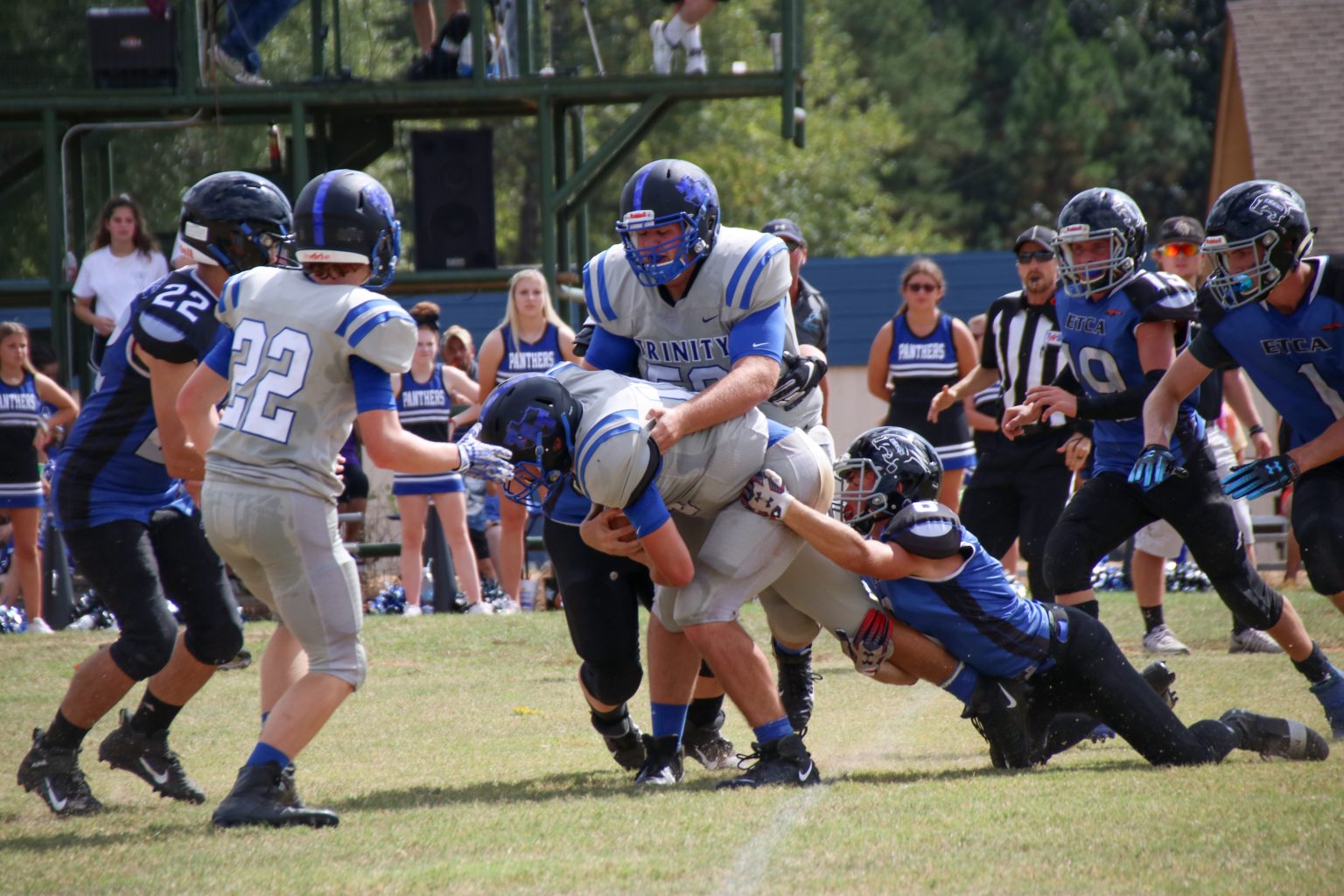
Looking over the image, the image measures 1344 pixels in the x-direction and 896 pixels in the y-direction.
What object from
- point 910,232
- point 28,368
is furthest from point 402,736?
point 910,232

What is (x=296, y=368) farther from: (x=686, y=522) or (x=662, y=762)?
(x=662, y=762)

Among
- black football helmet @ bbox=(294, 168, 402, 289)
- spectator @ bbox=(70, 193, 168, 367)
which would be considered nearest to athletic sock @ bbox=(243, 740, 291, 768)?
black football helmet @ bbox=(294, 168, 402, 289)

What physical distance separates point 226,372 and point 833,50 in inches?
1547

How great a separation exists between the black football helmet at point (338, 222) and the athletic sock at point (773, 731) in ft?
6.26

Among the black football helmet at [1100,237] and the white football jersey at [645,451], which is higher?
the black football helmet at [1100,237]

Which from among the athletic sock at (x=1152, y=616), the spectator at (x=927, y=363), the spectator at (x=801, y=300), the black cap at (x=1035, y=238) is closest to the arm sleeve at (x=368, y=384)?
the spectator at (x=801, y=300)

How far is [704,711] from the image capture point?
5.95m

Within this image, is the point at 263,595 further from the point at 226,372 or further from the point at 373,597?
the point at 373,597

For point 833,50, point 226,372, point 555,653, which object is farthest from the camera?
point 833,50

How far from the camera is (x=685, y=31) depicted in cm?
1284

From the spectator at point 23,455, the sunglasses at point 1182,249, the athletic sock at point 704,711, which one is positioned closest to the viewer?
A: the athletic sock at point 704,711

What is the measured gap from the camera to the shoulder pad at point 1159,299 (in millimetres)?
6520

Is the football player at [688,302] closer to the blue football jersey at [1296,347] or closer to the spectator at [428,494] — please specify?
the blue football jersey at [1296,347]

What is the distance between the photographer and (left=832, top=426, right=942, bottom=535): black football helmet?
213 inches
